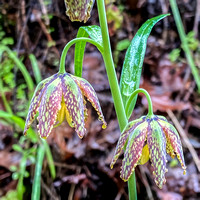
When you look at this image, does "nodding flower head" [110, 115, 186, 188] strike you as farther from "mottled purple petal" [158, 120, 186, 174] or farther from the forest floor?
the forest floor

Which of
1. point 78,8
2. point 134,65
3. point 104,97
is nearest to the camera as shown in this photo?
point 78,8

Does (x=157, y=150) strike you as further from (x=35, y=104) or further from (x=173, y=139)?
(x=35, y=104)

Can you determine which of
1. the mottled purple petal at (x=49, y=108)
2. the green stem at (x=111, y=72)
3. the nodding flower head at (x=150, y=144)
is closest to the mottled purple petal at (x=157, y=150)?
the nodding flower head at (x=150, y=144)

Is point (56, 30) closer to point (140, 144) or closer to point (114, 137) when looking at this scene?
point (114, 137)

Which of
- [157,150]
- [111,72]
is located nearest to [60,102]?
[111,72]

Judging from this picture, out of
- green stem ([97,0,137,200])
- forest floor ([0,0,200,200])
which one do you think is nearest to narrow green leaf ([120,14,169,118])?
green stem ([97,0,137,200])

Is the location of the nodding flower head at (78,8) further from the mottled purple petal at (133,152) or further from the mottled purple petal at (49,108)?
the mottled purple petal at (133,152)
